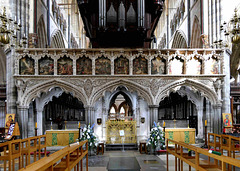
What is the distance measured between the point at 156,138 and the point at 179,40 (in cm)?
1737

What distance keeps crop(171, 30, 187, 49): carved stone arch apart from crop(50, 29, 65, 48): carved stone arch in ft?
38.3

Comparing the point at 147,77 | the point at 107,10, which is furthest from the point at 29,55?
the point at 147,77

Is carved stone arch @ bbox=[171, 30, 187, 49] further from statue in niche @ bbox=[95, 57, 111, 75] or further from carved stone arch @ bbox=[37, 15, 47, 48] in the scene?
statue in niche @ bbox=[95, 57, 111, 75]

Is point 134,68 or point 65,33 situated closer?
point 134,68

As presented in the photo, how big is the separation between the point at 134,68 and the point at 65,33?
730 inches

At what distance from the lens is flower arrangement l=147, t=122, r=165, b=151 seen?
1228cm

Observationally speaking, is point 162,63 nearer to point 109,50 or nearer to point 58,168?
point 109,50

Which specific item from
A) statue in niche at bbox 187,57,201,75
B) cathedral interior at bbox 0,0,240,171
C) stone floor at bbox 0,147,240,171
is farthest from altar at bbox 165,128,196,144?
statue in niche at bbox 187,57,201,75

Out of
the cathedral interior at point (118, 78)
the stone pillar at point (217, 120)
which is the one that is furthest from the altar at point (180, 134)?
the stone pillar at point (217, 120)

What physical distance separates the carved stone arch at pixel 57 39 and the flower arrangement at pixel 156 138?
53.0 feet

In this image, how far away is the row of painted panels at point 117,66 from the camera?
13258 millimetres

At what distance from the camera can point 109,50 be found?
1339 cm

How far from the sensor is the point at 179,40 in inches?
1086

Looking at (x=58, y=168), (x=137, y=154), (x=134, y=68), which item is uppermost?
(x=134, y=68)
